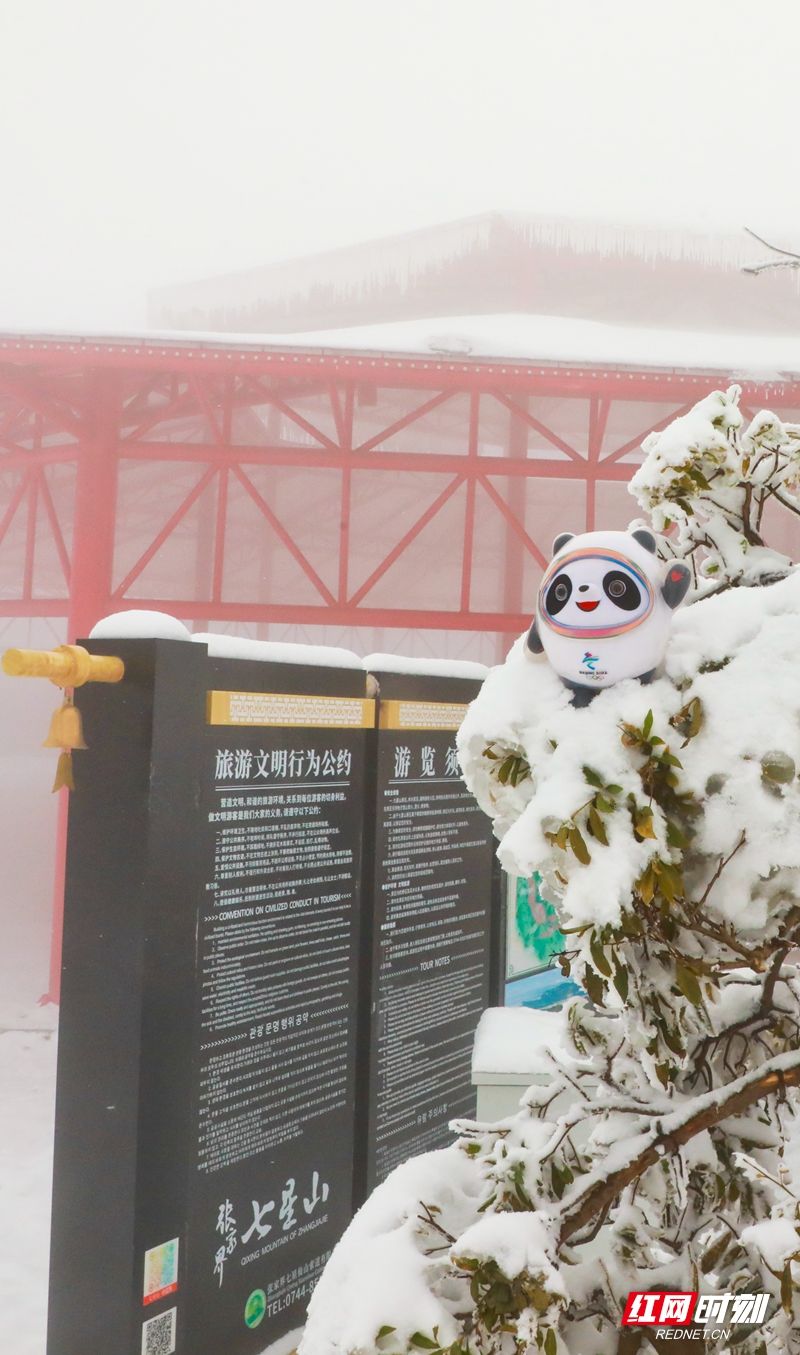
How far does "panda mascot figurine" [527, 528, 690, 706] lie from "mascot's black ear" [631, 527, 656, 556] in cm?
5

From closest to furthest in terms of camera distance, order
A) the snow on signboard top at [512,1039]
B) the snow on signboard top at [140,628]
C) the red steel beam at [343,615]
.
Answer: the snow on signboard top at [140,628]
the snow on signboard top at [512,1039]
the red steel beam at [343,615]

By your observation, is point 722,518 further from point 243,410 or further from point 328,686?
point 243,410

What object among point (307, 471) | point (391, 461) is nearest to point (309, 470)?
point (307, 471)

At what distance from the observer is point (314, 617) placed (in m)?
6.97

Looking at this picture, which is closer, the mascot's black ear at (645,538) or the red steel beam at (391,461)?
the mascot's black ear at (645,538)

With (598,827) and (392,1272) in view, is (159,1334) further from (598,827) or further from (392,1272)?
(598,827)

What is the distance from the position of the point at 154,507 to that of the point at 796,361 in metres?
5.69

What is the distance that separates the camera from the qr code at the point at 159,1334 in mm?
2652

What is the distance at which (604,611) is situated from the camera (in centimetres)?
130

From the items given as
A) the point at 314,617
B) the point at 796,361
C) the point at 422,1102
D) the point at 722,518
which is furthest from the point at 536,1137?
the point at 796,361

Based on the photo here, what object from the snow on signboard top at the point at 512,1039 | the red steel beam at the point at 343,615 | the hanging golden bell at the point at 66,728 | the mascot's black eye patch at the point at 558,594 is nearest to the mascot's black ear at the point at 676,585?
the mascot's black eye patch at the point at 558,594

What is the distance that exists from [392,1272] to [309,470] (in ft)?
27.3

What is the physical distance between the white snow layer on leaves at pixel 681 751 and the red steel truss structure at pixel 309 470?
5.22 m

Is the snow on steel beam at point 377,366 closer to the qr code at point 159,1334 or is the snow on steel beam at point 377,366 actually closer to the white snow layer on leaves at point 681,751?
the qr code at point 159,1334
